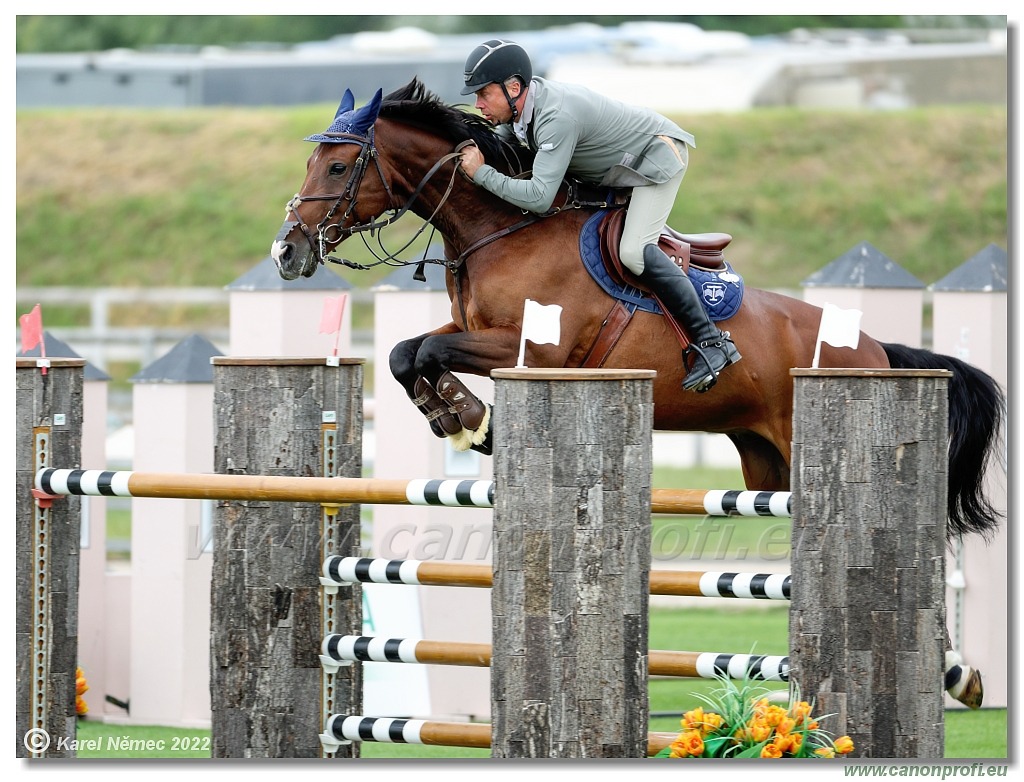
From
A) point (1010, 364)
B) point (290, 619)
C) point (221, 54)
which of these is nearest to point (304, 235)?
point (290, 619)

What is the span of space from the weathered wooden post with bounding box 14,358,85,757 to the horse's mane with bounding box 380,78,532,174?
1.25 m

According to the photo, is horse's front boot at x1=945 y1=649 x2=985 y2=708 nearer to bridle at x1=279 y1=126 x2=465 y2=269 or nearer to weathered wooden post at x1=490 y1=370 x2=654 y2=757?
weathered wooden post at x1=490 y1=370 x2=654 y2=757

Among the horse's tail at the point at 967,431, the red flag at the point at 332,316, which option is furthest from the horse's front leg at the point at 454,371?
the horse's tail at the point at 967,431

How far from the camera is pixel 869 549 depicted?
10.1 ft

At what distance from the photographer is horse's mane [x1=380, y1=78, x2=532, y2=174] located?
436cm

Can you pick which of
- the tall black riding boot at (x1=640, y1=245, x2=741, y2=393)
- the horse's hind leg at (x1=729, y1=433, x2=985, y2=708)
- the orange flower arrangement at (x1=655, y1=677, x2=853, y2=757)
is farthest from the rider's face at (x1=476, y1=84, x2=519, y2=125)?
the orange flower arrangement at (x1=655, y1=677, x2=853, y2=757)

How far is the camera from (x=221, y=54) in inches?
829

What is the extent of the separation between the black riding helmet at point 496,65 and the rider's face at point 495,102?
2 centimetres

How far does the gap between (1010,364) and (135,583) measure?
3.34m

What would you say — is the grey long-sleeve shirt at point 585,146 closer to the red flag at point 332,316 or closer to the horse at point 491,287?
the horse at point 491,287

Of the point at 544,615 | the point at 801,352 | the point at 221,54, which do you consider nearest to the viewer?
the point at 544,615

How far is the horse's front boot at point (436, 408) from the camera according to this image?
4.09m

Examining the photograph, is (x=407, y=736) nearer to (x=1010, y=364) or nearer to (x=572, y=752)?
(x=572, y=752)

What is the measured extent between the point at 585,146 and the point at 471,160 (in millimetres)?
351
